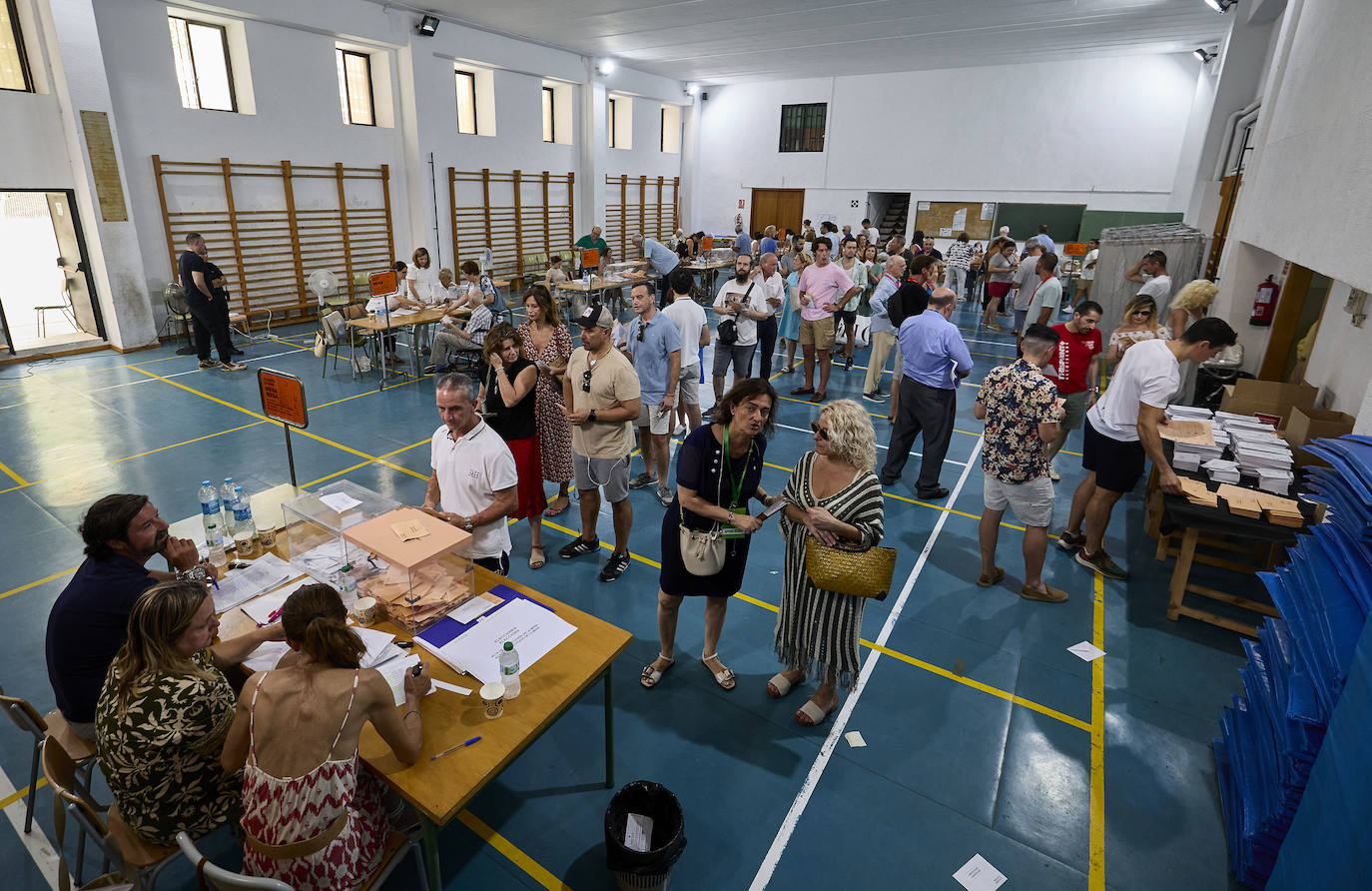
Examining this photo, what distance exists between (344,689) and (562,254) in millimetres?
16497

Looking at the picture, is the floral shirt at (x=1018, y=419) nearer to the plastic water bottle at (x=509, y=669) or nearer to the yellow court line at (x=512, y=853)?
the plastic water bottle at (x=509, y=669)

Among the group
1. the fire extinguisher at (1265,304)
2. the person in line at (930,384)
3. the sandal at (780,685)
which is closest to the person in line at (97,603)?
the sandal at (780,685)

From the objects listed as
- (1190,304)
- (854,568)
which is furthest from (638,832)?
(1190,304)

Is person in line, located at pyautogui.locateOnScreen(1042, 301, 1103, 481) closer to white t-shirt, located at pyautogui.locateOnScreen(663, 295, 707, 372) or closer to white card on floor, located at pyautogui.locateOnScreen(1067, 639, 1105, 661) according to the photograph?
white card on floor, located at pyautogui.locateOnScreen(1067, 639, 1105, 661)

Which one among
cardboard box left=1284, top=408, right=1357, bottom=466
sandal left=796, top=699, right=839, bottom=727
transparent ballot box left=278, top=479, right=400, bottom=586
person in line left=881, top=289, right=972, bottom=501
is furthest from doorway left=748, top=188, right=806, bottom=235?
transparent ballot box left=278, top=479, right=400, bottom=586

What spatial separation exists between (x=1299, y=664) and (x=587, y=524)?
13.0 feet

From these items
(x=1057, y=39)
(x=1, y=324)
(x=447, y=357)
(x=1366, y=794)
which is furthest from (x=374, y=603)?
(x=1057, y=39)

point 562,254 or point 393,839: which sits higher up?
point 562,254

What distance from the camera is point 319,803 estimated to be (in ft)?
6.72

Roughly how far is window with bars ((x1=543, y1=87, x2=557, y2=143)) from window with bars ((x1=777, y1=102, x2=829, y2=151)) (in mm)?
7286

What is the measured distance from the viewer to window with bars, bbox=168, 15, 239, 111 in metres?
10.6

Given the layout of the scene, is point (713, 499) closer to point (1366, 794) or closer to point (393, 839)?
point (393, 839)

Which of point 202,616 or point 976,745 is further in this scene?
point 976,745

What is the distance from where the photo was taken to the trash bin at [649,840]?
8.29ft
